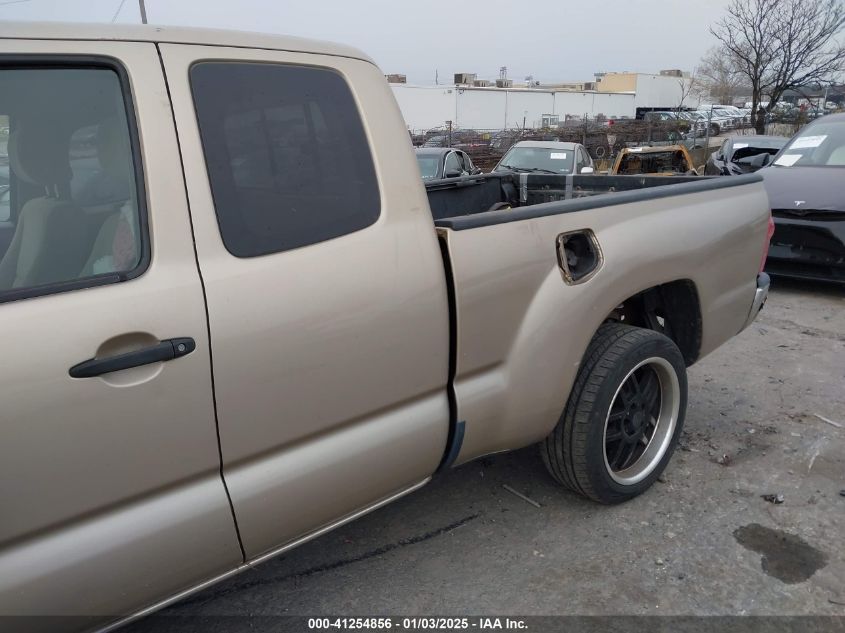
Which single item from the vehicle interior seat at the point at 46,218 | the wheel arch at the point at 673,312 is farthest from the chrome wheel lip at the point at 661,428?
the vehicle interior seat at the point at 46,218

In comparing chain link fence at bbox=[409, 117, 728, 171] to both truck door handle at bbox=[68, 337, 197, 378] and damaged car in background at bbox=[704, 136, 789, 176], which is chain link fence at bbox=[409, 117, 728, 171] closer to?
damaged car in background at bbox=[704, 136, 789, 176]

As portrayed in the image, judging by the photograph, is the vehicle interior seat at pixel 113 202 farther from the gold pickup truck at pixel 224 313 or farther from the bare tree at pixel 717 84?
the bare tree at pixel 717 84

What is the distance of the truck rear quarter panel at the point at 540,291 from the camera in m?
2.39

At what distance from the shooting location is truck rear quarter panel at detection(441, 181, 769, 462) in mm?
2393

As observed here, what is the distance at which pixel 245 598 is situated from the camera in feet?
8.57

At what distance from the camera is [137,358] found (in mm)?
1674

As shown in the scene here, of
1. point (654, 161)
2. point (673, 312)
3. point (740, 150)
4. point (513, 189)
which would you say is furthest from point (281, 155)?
point (740, 150)

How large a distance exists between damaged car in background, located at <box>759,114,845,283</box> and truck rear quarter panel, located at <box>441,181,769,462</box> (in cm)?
421

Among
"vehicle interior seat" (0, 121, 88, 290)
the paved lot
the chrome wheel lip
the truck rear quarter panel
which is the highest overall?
"vehicle interior seat" (0, 121, 88, 290)

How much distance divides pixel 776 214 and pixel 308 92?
638 centimetres

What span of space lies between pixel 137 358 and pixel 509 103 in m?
60.8

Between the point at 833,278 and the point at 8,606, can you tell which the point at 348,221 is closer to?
the point at 8,606

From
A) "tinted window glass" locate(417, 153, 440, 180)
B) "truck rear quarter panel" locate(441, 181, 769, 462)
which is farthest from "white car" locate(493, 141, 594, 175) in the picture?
"truck rear quarter panel" locate(441, 181, 769, 462)

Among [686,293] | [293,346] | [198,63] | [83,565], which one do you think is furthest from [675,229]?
[83,565]
